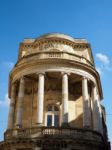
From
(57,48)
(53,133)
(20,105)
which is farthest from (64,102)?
(57,48)

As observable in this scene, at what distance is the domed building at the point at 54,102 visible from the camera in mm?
25031

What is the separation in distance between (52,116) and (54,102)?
60.4 inches

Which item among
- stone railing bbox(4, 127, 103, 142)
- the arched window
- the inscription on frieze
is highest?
the inscription on frieze

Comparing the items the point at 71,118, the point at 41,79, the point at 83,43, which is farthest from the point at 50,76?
the point at 83,43

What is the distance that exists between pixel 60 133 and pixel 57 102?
5.75 m

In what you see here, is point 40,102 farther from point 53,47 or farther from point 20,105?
point 53,47

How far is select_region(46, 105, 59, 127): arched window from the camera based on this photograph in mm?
29719

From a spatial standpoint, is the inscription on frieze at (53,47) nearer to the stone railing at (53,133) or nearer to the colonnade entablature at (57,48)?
the colonnade entablature at (57,48)

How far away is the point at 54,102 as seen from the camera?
100 feet

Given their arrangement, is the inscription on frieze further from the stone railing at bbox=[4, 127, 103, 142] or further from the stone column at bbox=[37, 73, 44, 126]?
the stone railing at bbox=[4, 127, 103, 142]

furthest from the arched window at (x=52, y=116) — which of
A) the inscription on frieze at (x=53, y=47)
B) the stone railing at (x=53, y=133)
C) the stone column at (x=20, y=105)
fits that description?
the inscription on frieze at (x=53, y=47)

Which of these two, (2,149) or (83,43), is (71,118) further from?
(83,43)

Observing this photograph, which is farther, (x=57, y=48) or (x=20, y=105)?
(x=57, y=48)

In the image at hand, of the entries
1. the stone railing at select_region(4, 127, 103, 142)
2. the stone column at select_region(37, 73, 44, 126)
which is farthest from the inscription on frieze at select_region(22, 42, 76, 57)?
the stone railing at select_region(4, 127, 103, 142)
